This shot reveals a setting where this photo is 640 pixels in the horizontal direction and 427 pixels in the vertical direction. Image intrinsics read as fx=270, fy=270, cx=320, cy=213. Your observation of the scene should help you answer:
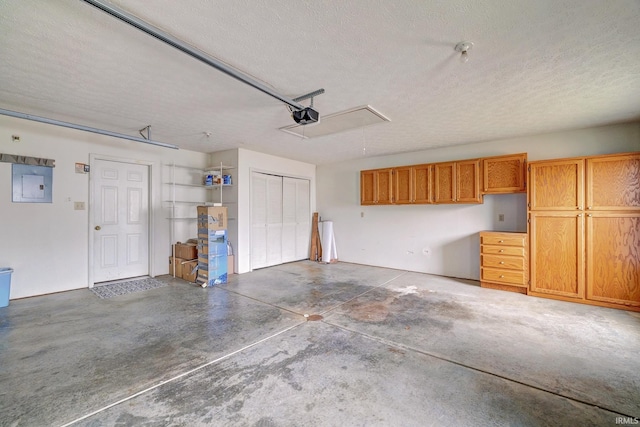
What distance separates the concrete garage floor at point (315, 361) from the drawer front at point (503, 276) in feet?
1.18

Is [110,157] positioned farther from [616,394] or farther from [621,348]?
[621,348]

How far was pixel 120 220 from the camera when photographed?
505cm

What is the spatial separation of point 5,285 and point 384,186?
651 centimetres

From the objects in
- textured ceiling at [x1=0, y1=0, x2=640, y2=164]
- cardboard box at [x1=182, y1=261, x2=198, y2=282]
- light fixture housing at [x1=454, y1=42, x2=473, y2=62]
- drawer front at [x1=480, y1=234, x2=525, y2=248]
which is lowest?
cardboard box at [x1=182, y1=261, x2=198, y2=282]

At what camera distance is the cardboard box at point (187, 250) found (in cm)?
529

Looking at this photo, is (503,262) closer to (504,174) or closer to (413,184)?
(504,174)

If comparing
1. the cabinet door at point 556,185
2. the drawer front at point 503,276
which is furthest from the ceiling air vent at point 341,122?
the drawer front at point 503,276

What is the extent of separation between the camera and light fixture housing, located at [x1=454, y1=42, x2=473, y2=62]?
214 centimetres

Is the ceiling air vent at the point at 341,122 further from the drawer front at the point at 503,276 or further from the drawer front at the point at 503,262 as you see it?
the drawer front at the point at 503,276

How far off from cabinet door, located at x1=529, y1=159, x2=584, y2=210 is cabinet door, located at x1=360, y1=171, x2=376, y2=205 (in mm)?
2965

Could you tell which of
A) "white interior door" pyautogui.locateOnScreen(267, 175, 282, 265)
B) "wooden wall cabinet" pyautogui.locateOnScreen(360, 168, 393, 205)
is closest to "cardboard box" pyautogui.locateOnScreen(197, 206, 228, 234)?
"white interior door" pyautogui.locateOnScreen(267, 175, 282, 265)

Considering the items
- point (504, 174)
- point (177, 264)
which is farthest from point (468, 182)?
point (177, 264)

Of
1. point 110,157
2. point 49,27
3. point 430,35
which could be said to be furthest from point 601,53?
point 110,157

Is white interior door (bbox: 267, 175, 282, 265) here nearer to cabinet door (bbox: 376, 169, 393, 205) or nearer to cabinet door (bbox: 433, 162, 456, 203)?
cabinet door (bbox: 376, 169, 393, 205)
